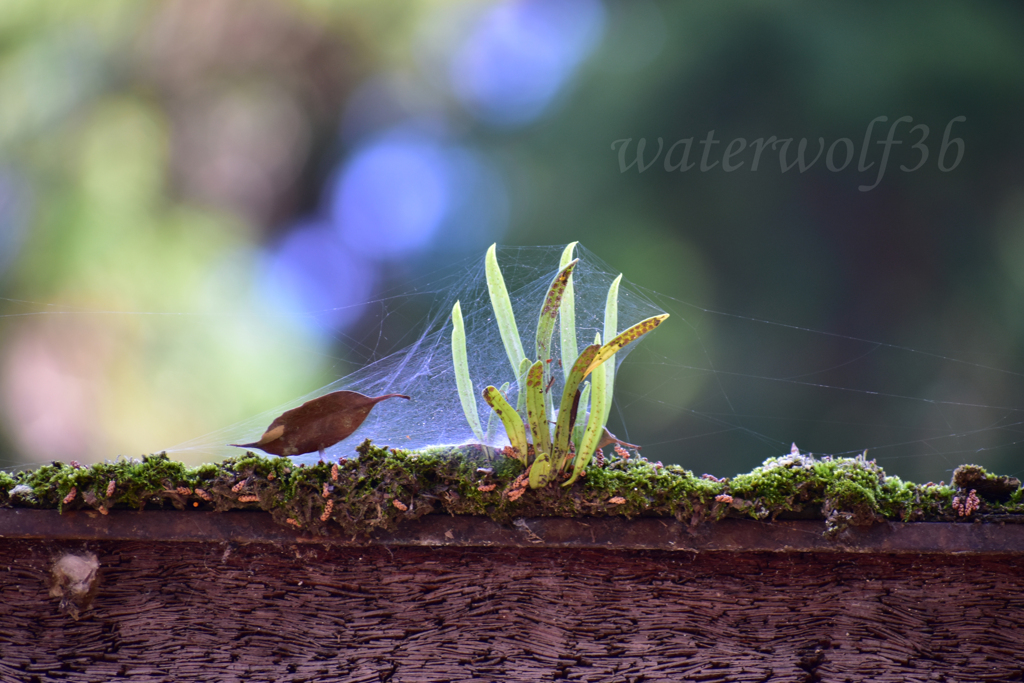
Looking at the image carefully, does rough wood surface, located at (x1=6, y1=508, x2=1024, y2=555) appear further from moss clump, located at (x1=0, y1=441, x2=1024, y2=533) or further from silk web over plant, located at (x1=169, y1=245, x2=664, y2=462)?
silk web over plant, located at (x1=169, y1=245, x2=664, y2=462)

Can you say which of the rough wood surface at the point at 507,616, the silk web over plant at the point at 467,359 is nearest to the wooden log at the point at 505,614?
the rough wood surface at the point at 507,616

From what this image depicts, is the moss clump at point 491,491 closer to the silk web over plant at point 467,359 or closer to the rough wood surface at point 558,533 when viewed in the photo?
the rough wood surface at point 558,533

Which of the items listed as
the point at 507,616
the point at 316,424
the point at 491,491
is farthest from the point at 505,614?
the point at 316,424

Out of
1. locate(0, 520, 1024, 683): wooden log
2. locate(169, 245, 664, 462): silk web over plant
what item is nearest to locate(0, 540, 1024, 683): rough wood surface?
locate(0, 520, 1024, 683): wooden log

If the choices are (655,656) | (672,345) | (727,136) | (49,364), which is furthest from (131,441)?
(727,136)

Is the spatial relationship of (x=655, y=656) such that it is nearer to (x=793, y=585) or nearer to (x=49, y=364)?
(x=793, y=585)

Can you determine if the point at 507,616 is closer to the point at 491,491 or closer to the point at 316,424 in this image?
the point at 491,491
